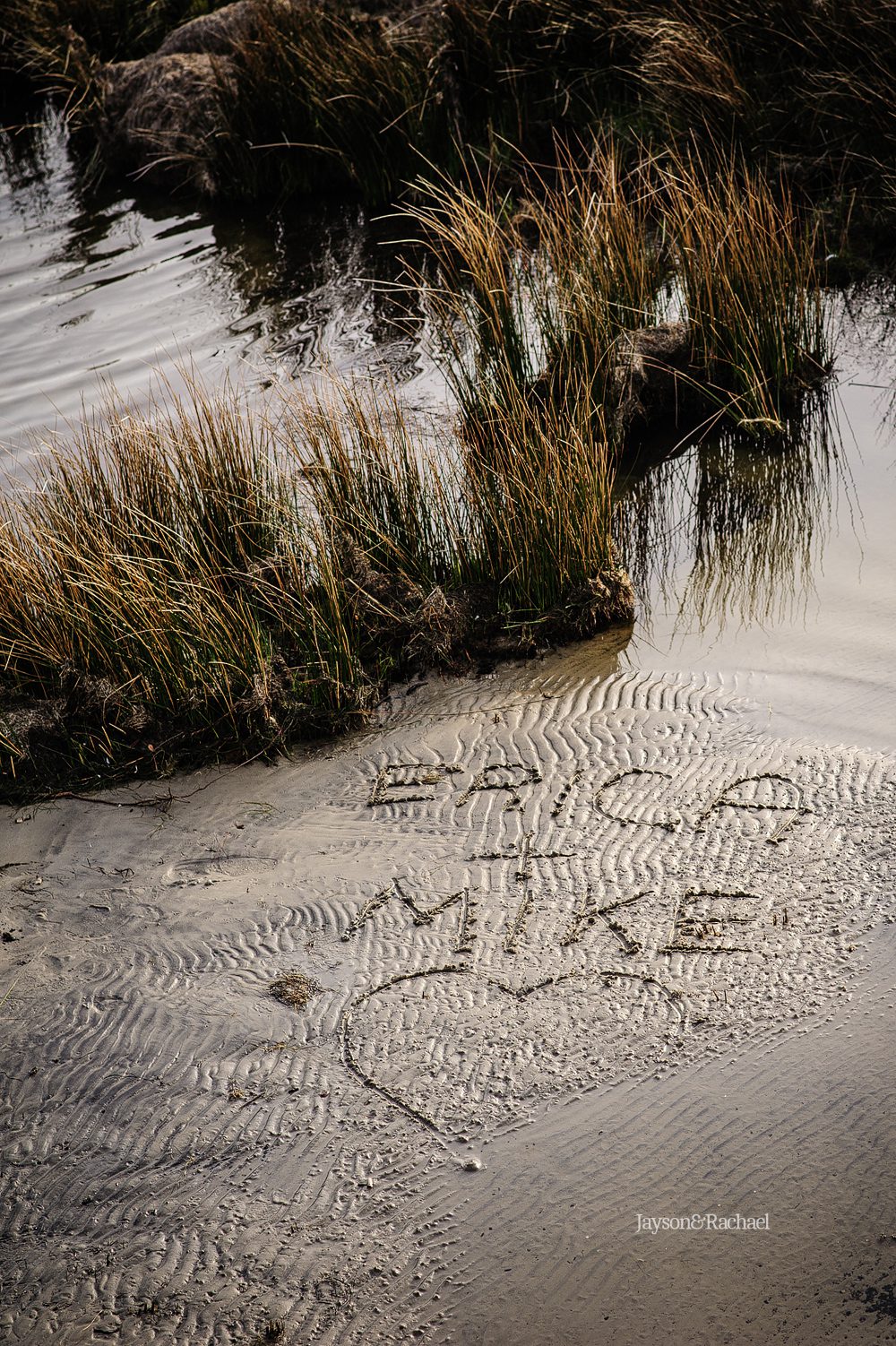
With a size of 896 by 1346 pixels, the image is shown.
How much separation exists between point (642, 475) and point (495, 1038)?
→ 3.08 metres

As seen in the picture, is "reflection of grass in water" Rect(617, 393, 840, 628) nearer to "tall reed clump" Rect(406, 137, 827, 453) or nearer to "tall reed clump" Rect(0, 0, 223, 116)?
"tall reed clump" Rect(406, 137, 827, 453)

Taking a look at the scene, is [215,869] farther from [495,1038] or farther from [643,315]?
[643,315]

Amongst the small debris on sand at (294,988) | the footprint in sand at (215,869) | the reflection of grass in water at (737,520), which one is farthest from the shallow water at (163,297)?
the small debris on sand at (294,988)

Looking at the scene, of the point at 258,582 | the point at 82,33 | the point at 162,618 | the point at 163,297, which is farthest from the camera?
the point at 82,33

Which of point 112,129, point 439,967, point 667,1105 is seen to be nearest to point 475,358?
point 439,967

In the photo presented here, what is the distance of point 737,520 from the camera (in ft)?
15.1

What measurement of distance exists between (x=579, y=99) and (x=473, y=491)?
15.7 feet

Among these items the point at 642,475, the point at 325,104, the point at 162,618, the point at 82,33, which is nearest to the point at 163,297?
the point at 325,104

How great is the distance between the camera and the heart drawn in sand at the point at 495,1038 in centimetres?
242

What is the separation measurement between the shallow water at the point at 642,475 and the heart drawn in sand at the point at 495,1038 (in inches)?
46.0

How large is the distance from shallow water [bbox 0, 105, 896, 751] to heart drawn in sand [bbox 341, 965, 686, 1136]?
1.17 metres

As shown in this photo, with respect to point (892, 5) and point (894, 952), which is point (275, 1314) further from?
point (892, 5)

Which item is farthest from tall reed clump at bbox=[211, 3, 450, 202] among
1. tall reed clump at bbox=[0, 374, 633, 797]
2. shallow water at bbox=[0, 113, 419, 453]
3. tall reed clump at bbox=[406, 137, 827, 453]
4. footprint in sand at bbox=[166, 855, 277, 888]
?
footprint in sand at bbox=[166, 855, 277, 888]

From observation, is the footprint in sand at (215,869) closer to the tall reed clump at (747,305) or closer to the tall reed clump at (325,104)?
the tall reed clump at (747,305)
